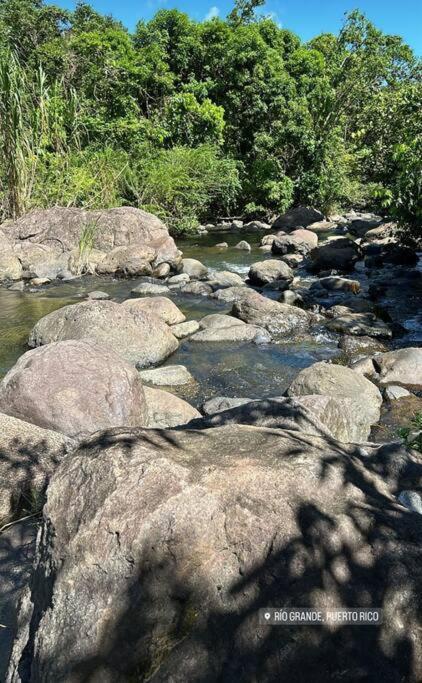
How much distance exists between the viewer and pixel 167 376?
709cm

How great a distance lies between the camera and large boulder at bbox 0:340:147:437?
189 inches

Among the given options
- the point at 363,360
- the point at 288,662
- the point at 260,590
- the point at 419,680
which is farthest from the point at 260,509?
the point at 363,360

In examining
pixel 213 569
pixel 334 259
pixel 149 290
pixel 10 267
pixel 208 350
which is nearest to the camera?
pixel 213 569

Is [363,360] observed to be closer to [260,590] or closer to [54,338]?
[54,338]

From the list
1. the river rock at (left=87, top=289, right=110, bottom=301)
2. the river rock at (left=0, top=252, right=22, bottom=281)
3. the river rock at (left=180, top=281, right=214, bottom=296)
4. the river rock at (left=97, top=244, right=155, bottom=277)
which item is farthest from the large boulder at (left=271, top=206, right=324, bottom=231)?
the river rock at (left=87, top=289, right=110, bottom=301)

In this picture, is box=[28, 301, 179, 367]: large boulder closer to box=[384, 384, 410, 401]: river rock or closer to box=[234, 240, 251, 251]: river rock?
box=[384, 384, 410, 401]: river rock

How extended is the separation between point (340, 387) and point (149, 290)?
20.6 feet

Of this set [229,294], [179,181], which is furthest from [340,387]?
[179,181]

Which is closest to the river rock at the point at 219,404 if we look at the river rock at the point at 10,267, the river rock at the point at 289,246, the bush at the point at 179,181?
the river rock at the point at 10,267

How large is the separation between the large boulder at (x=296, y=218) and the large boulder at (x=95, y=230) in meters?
7.53

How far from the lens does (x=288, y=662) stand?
1.59m

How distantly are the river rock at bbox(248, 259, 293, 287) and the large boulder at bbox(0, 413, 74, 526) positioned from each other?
30.2ft

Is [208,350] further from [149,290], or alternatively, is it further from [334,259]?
[334,259]

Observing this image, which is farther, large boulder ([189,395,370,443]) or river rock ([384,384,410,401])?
river rock ([384,384,410,401])
